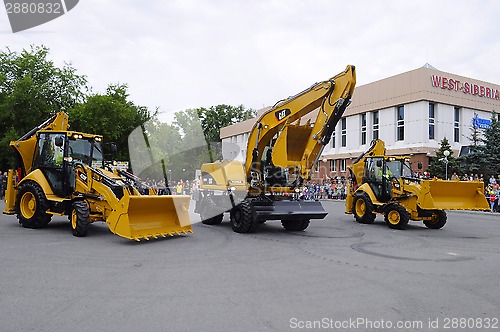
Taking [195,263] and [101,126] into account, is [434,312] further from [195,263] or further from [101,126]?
[101,126]

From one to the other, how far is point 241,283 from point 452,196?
9.70 meters

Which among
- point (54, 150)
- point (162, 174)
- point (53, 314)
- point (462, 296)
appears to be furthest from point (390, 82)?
point (53, 314)

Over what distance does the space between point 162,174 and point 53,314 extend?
25402mm

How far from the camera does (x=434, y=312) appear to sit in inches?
204

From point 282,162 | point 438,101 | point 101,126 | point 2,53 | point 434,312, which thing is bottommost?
point 434,312

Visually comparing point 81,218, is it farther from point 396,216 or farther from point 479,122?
point 479,122

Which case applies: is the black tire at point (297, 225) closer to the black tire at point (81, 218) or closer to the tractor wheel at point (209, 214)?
the tractor wheel at point (209, 214)

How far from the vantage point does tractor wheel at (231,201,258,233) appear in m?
11.7

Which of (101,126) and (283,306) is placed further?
(101,126)

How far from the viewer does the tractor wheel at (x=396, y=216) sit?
1352cm

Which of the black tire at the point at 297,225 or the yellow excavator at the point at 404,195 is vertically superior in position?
the yellow excavator at the point at 404,195

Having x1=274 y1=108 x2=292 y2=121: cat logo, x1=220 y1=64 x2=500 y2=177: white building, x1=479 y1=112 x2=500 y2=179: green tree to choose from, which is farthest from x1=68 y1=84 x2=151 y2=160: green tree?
x1=479 y1=112 x2=500 y2=179: green tree

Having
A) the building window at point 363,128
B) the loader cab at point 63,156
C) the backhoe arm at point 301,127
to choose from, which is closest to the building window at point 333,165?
the building window at point 363,128

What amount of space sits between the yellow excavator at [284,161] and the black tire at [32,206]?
4966mm
